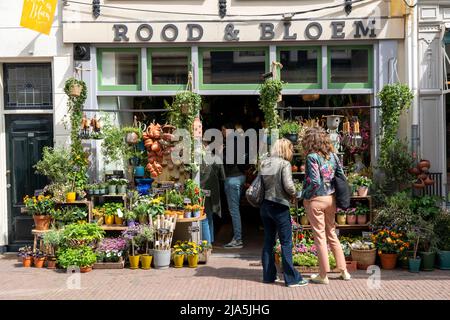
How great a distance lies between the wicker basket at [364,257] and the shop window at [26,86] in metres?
5.48

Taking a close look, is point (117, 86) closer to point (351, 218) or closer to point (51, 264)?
point (51, 264)

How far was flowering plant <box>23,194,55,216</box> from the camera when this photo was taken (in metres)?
9.28

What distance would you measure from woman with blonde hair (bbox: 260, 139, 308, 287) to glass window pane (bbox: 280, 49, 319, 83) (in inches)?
94.0

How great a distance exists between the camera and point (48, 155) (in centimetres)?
934

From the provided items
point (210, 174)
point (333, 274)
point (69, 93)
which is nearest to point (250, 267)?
point (333, 274)

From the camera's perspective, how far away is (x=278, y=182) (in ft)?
24.8

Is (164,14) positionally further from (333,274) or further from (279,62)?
(333,274)

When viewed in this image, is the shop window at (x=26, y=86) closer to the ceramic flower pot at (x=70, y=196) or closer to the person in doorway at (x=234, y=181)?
the ceramic flower pot at (x=70, y=196)

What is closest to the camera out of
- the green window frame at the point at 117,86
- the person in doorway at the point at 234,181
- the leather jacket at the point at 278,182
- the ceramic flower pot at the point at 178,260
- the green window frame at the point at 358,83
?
the leather jacket at the point at 278,182

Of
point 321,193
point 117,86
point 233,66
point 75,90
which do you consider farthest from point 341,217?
point 75,90

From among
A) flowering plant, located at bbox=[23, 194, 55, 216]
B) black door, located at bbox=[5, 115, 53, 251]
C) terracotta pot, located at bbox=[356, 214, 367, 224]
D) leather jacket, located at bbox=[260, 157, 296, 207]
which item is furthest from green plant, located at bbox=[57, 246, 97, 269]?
terracotta pot, located at bbox=[356, 214, 367, 224]

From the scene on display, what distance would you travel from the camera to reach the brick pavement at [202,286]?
7344 millimetres

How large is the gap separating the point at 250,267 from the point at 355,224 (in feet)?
5.68

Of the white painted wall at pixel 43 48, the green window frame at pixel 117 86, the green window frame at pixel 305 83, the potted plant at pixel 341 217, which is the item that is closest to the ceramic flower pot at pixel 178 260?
the potted plant at pixel 341 217
